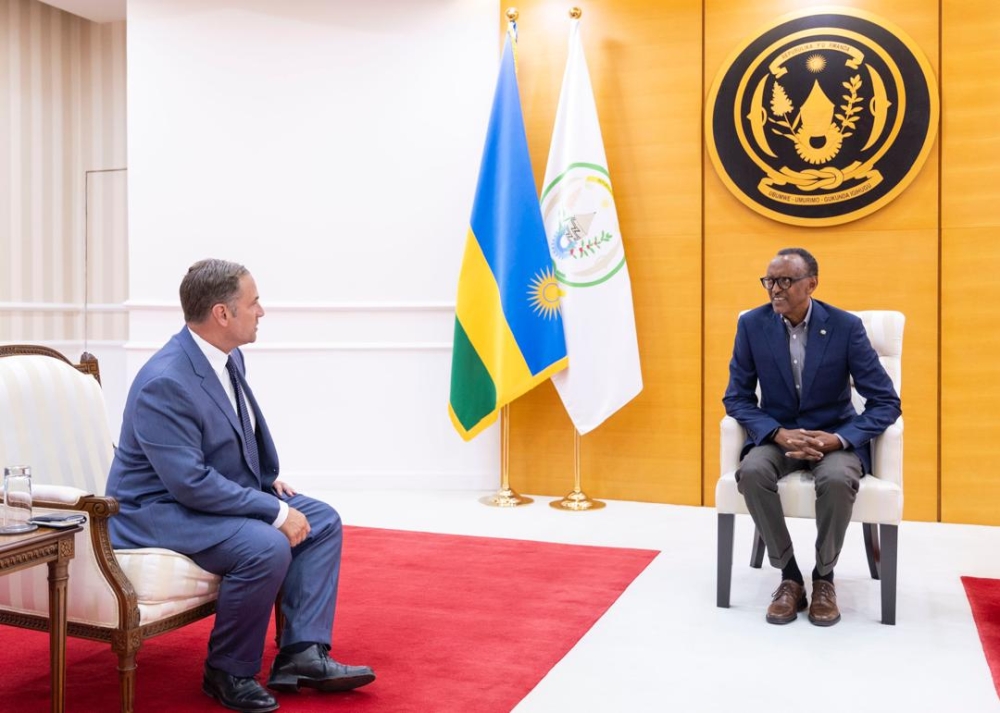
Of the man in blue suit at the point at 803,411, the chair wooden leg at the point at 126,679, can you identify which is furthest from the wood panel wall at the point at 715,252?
the chair wooden leg at the point at 126,679

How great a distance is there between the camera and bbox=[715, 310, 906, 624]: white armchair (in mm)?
3297

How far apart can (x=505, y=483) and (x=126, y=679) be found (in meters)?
3.35

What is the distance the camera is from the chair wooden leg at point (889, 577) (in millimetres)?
3252

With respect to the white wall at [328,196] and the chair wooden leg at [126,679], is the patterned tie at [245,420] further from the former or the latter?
the white wall at [328,196]

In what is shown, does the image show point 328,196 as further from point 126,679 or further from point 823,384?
point 126,679

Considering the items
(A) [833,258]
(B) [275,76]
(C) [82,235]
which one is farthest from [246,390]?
(C) [82,235]

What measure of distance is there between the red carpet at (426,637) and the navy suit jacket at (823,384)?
0.87m

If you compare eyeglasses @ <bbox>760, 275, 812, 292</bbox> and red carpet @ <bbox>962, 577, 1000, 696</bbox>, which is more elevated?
eyeglasses @ <bbox>760, 275, 812, 292</bbox>

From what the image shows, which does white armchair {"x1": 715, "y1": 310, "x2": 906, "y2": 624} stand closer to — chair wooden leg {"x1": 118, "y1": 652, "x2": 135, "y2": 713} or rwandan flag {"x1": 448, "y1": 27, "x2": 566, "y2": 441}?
rwandan flag {"x1": 448, "y1": 27, "x2": 566, "y2": 441}

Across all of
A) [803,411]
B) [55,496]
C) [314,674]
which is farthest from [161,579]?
[803,411]

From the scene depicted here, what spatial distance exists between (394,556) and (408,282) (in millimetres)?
2149

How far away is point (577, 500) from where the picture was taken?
536 centimetres

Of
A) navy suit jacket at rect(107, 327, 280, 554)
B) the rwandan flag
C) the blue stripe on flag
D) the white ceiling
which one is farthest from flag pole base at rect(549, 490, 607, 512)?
the white ceiling

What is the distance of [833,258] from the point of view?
506 centimetres
